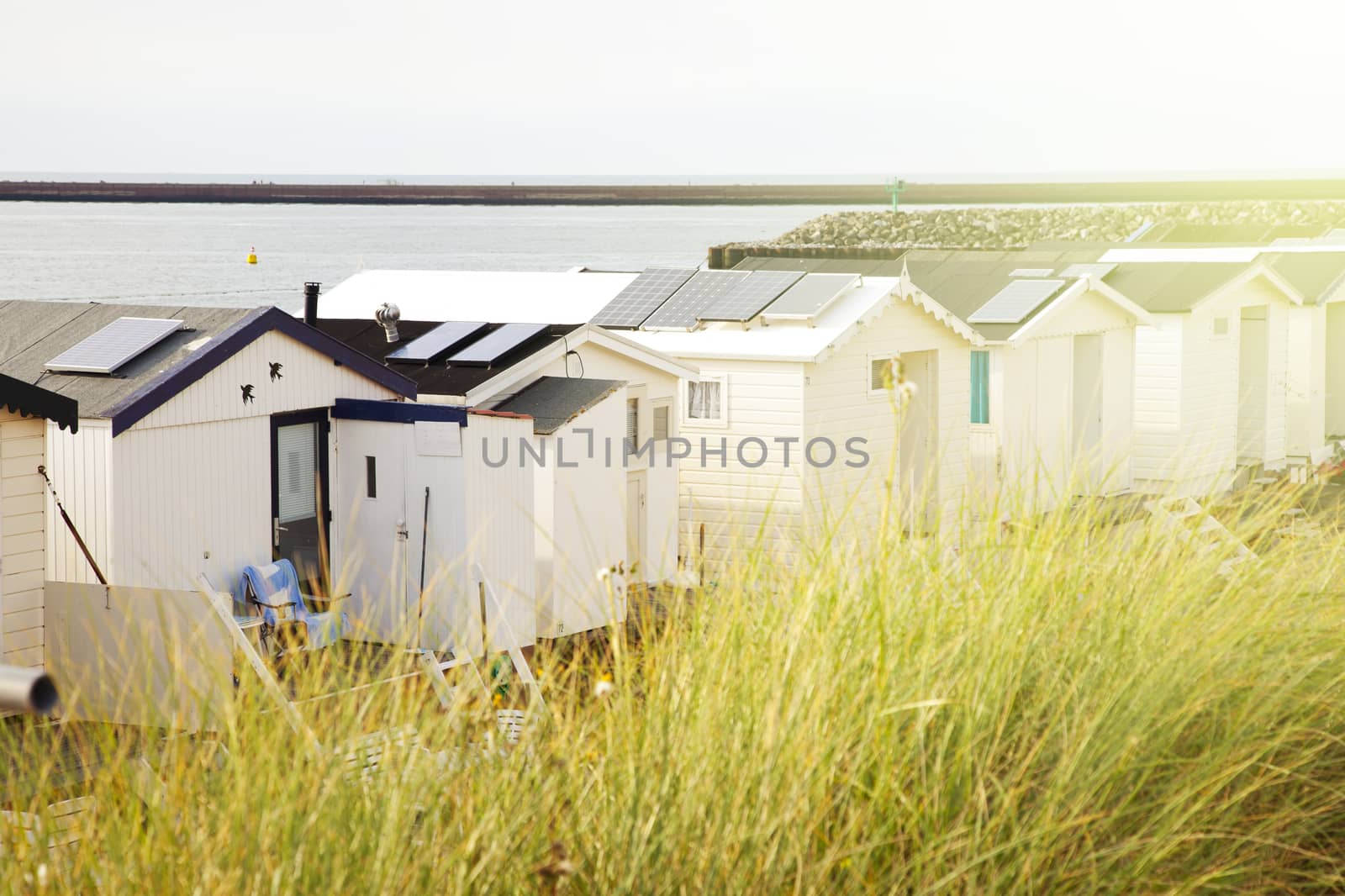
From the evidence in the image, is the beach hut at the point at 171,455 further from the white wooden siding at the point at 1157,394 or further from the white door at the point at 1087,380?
the white wooden siding at the point at 1157,394

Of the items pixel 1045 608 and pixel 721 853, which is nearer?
pixel 721 853

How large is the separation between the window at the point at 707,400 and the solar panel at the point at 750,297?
730 millimetres

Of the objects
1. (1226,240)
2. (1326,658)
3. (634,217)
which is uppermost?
(634,217)

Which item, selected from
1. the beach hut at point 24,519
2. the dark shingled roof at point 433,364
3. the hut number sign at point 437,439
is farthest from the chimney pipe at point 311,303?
the beach hut at point 24,519

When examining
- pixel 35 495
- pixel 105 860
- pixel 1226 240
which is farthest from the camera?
pixel 1226 240

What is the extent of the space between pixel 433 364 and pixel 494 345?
57 centimetres

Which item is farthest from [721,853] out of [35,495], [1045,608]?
[35,495]

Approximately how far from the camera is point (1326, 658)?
5.23m

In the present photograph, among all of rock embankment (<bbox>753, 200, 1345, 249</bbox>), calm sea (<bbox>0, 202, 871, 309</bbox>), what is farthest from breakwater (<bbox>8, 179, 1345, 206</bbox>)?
rock embankment (<bbox>753, 200, 1345, 249</bbox>)

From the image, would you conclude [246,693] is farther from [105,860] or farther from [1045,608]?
[1045,608]

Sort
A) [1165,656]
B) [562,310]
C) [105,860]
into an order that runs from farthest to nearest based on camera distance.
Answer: [562,310]
[1165,656]
[105,860]

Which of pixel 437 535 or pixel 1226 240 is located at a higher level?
pixel 1226 240

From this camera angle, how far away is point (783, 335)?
17438 millimetres

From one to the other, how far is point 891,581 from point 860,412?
13.1 meters
